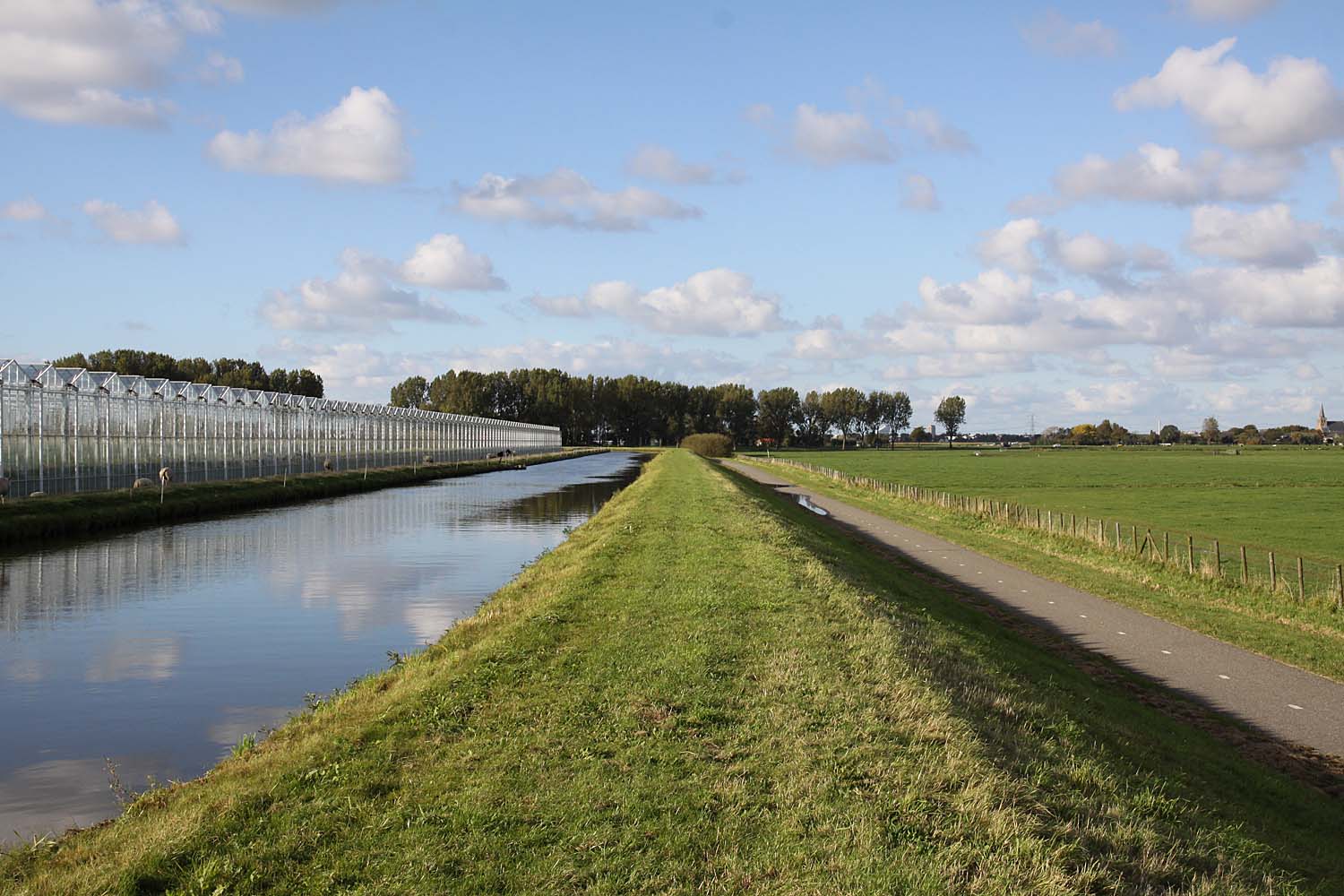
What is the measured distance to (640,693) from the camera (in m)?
9.73

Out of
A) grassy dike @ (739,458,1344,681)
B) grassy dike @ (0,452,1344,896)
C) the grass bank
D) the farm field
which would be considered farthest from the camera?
the farm field

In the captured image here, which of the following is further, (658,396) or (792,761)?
(658,396)

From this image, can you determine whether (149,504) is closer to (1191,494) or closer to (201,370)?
(1191,494)

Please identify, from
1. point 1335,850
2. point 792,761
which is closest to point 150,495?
point 792,761

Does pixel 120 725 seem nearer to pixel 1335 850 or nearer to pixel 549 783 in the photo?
pixel 549 783

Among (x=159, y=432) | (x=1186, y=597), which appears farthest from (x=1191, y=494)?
(x=159, y=432)

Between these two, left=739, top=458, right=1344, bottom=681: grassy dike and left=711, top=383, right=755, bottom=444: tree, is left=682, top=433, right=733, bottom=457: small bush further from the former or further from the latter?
left=739, top=458, right=1344, bottom=681: grassy dike

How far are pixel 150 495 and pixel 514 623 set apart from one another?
26.2 metres

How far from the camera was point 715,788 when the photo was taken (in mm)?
7312

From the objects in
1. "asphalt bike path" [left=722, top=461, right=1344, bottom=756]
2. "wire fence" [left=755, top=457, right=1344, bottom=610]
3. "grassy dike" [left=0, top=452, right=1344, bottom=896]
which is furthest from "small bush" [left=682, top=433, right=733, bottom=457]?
"grassy dike" [left=0, top=452, right=1344, bottom=896]

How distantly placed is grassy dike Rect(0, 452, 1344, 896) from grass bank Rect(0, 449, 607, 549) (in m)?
20.0

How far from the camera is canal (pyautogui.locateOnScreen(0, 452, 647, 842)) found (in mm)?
9762

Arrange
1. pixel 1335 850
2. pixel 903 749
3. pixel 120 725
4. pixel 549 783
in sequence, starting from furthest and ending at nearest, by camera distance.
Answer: pixel 120 725
pixel 1335 850
pixel 903 749
pixel 549 783

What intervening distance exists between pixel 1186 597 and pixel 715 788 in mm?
19097
